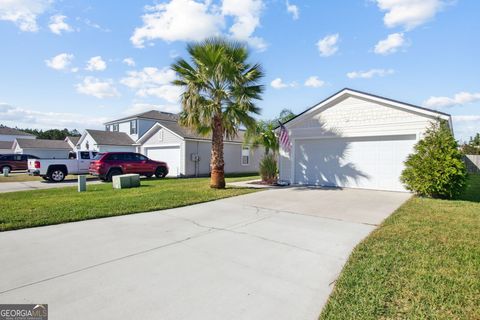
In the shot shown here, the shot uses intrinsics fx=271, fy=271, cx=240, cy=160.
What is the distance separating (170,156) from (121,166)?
444cm

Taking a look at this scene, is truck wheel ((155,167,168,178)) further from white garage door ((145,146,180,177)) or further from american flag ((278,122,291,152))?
american flag ((278,122,291,152))

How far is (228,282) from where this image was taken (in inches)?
132

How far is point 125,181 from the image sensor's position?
12180mm

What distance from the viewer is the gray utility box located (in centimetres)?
1201

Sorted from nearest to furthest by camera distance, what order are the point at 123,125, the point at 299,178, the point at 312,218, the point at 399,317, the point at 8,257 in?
the point at 399,317, the point at 8,257, the point at 312,218, the point at 299,178, the point at 123,125

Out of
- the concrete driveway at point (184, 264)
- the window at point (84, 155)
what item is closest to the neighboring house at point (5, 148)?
the window at point (84, 155)

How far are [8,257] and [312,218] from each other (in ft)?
19.0

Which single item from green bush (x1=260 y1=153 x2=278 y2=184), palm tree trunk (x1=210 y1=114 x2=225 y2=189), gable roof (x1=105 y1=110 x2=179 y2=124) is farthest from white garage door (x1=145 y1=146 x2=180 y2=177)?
gable roof (x1=105 y1=110 x2=179 y2=124)

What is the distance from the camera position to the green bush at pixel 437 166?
878 cm

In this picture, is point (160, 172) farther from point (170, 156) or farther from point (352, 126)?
point (352, 126)

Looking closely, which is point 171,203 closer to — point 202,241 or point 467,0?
point 202,241

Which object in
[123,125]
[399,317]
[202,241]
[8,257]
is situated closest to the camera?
[399,317]

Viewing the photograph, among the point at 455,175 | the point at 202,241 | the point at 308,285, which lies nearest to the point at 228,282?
the point at 308,285

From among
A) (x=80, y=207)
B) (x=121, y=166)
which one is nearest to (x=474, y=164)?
(x=121, y=166)
